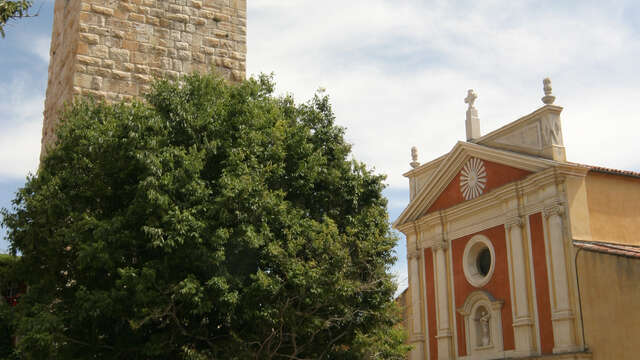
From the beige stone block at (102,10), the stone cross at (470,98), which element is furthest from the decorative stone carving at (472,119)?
the beige stone block at (102,10)

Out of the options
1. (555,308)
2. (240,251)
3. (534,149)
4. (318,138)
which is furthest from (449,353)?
(240,251)

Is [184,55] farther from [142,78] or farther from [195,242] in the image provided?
[195,242]

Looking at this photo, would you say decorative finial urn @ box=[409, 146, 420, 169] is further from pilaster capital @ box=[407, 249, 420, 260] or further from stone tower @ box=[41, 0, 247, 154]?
stone tower @ box=[41, 0, 247, 154]

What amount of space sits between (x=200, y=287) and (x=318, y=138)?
4083 millimetres

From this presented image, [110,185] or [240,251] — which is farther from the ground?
[110,185]

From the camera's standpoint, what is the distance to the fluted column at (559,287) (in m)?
21.5

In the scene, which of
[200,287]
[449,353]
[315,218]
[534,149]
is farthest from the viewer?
[449,353]

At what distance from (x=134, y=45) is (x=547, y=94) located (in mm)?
15335

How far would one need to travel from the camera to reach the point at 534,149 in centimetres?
2431

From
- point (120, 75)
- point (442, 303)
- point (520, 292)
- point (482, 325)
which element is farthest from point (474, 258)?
point (120, 75)

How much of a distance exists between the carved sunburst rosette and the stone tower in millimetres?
13766

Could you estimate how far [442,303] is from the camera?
2720cm

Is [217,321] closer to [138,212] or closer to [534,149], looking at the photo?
[138,212]

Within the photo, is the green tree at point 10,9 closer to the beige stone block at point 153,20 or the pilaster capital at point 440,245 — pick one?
the beige stone block at point 153,20
